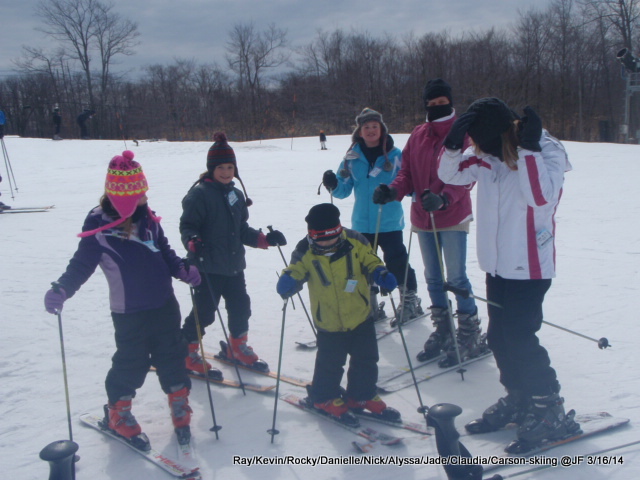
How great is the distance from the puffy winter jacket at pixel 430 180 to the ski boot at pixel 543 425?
128cm

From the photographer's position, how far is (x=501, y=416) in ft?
9.11

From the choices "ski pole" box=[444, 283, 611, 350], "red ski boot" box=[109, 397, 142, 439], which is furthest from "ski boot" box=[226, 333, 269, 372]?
"ski pole" box=[444, 283, 611, 350]

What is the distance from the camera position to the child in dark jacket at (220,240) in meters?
3.46

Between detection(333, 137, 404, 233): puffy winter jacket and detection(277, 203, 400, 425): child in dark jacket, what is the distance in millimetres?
1112

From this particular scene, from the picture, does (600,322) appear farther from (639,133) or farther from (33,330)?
(639,133)

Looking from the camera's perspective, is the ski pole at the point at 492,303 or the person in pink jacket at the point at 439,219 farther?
the person in pink jacket at the point at 439,219

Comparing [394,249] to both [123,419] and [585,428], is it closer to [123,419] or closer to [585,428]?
[585,428]

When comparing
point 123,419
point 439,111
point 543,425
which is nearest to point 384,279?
point 543,425

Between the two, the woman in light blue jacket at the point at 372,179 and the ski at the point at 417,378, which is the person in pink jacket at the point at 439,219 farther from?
the woman in light blue jacket at the point at 372,179

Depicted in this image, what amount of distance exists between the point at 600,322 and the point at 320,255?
8.13 ft

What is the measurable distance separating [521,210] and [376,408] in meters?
1.29

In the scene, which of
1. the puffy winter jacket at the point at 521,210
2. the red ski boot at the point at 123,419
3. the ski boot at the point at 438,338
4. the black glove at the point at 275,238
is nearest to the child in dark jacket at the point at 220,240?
the black glove at the point at 275,238

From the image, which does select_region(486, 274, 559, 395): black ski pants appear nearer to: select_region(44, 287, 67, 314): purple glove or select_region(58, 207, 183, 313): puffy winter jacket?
select_region(58, 207, 183, 313): puffy winter jacket

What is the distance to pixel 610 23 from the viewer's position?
115ft
